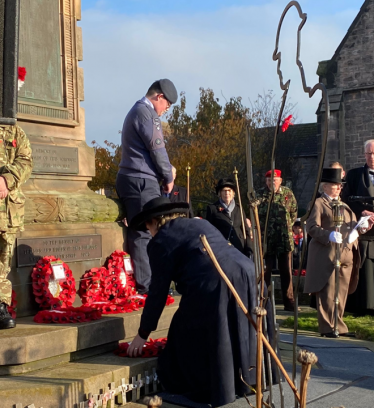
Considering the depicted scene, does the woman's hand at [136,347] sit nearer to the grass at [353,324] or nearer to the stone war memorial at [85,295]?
the stone war memorial at [85,295]

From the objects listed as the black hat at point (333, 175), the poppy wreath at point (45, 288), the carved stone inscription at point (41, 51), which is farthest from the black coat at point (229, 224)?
the poppy wreath at point (45, 288)

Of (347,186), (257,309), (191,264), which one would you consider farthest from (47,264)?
(347,186)

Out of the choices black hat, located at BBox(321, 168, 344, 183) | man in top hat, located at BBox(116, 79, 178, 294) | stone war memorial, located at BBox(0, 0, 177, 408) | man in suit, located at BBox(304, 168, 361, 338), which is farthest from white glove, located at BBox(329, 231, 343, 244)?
stone war memorial, located at BBox(0, 0, 177, 408)

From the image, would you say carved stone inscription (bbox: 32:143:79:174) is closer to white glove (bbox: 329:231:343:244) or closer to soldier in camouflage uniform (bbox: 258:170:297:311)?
white glove (bbox: 329:231:343:244)

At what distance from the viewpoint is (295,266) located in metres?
13.4

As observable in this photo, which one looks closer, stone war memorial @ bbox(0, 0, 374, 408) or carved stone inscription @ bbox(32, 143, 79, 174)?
stone war memorial @ bbox(0, 0, 374, 408)

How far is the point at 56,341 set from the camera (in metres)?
4.46

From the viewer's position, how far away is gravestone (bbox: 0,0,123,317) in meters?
5.57

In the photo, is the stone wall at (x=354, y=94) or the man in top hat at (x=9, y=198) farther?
the stone wall at (x=354, y=94)

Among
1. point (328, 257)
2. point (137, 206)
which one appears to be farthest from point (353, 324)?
point (137, 206)

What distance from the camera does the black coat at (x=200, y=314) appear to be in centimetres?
414

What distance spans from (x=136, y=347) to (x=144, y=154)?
2.13m

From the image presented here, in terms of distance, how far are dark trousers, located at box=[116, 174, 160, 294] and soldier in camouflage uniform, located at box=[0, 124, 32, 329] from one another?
1.27 meters

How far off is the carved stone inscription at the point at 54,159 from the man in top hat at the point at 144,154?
49 centimetres
